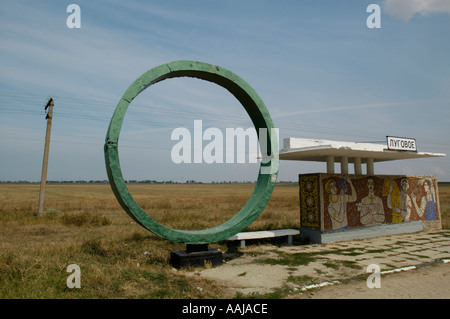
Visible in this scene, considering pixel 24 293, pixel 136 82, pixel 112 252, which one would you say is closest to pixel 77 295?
pixel 24 293

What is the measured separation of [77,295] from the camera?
5.40 metres

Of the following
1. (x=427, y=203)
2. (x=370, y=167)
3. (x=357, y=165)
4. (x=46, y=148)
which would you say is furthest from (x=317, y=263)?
(x=46, y=148)

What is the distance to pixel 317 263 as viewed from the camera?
792 cm

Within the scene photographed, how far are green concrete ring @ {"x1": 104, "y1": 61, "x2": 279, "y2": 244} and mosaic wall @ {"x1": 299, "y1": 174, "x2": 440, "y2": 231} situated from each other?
3.16 meters

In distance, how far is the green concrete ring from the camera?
6.82 m

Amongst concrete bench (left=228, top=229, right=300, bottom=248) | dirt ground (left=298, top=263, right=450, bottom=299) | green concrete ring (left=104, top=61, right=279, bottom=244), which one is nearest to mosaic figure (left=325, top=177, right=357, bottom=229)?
concrete bench (left=228, top=229, right=300, bottom=248)

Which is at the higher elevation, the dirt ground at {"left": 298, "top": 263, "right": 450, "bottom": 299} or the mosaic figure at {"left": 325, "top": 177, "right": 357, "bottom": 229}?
the mosaic figure at {"left": 325, "top": 177, "right": 357, "bottom": 229}

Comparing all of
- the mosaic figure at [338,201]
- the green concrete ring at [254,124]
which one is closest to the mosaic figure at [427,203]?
the mosaic figure at [338,201]

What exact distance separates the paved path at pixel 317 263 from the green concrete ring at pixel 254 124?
870 mm

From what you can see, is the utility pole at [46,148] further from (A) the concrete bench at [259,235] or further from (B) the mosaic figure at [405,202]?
(B) the mosaic figure at [405,202]

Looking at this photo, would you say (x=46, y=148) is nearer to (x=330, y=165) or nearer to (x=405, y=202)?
(x=330, y=165)

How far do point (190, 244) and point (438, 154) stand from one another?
11.3 m

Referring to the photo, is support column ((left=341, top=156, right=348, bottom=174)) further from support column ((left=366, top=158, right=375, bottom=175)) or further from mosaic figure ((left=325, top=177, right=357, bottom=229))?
support column ((left=366, top=158, right=375, bottom=175))
